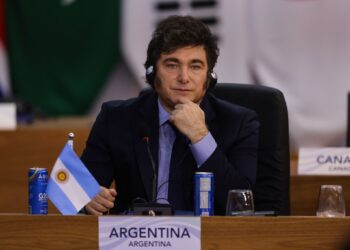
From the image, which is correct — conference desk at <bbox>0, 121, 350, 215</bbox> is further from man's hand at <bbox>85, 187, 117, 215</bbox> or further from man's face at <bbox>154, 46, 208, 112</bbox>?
man's hand at <bbox>85, 187, 117, 215</bbox>

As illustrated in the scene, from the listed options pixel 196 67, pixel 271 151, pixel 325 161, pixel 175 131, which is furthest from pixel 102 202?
pixel 325 161

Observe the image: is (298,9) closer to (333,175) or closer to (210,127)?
(333,175)

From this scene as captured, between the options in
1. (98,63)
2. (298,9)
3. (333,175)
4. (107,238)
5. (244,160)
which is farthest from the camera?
(98,63)

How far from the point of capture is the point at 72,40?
6102 millimetres

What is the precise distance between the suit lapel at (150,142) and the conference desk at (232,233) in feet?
1.79

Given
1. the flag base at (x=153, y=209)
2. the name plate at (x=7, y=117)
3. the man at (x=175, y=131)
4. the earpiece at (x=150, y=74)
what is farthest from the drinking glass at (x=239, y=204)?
the name plate at (x=7, y=117)

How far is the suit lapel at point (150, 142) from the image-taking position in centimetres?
313

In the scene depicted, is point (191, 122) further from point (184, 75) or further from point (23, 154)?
point (23, 154)

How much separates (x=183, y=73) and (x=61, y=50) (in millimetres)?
3060

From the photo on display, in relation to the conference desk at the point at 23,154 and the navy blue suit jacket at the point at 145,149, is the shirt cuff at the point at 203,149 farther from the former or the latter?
the conference desk at the point at 23,154

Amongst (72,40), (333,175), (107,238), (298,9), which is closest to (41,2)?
(72,40)

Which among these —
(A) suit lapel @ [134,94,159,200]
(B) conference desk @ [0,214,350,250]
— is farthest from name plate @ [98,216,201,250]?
(A) suit lapel @ [134,94,159,200]

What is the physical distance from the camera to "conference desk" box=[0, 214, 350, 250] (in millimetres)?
2498

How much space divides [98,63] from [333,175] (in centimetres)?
254
